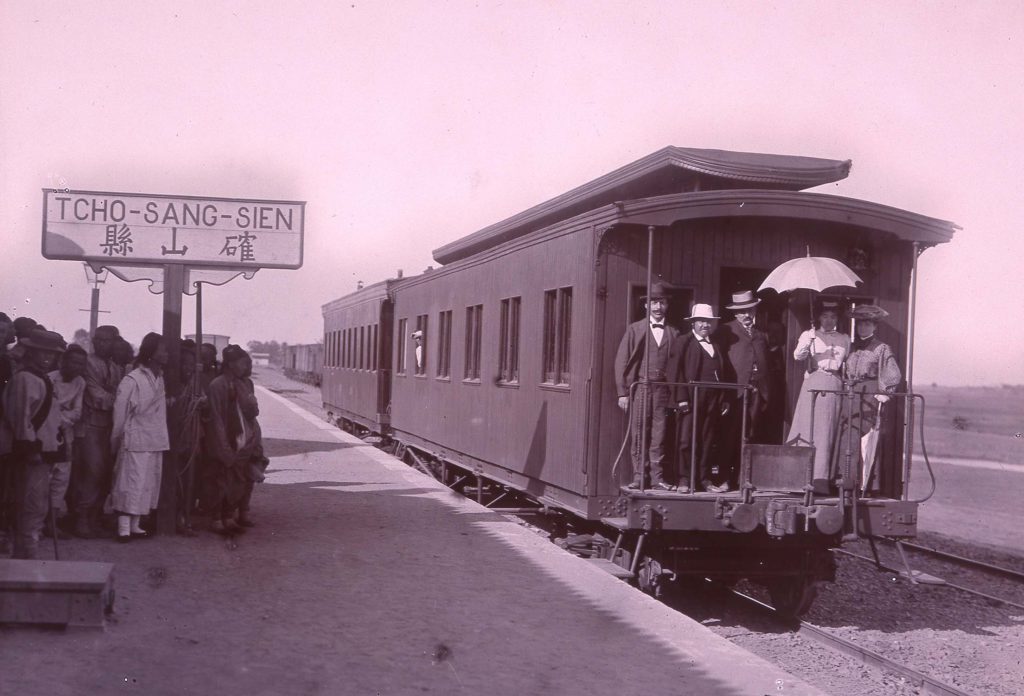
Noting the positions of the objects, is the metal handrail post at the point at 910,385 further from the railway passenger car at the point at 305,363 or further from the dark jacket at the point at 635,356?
the railway passenger car at the point at 305,363

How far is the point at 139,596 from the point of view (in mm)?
7059

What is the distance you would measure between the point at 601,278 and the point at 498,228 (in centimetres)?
575

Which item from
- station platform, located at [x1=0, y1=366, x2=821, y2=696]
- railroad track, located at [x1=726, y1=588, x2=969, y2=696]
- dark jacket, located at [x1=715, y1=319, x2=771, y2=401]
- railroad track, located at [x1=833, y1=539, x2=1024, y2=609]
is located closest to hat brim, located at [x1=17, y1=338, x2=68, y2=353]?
station platform, located at [x1=0, y1=366, x2=821, y2=696]

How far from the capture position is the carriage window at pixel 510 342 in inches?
445

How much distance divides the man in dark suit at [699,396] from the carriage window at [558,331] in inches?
48.5

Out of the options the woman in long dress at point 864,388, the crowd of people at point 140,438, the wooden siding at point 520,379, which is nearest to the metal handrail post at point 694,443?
the wooden siding at point 520,379

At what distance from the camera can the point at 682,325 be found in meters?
9.46

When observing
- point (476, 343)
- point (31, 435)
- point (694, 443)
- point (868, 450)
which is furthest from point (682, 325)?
point (31, 435)

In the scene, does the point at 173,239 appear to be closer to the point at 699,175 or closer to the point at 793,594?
the point at 699,175

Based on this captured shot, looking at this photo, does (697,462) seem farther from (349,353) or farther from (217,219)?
(349,353)

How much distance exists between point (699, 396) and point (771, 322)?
1331 mm

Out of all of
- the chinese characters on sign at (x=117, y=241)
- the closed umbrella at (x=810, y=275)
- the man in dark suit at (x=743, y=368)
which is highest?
the chinese characters on sign at (x=117, y=241)

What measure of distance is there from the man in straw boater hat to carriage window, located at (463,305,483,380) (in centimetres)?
579

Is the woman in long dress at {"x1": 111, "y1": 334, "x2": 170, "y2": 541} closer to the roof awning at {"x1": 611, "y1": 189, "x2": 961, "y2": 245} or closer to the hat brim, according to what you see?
the hat brim
